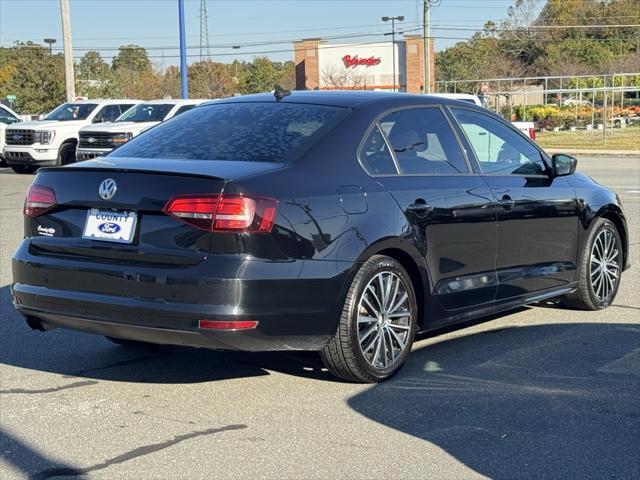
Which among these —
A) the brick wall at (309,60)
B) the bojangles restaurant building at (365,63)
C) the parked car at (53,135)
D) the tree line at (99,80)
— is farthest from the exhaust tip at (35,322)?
the brick wall at (309,60)

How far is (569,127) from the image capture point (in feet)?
167

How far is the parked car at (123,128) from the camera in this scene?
21547 millimetres

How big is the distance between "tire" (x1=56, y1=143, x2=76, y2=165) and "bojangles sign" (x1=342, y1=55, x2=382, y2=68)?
62.8 m

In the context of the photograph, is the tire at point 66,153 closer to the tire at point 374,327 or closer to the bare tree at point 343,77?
the tire at point 374,327

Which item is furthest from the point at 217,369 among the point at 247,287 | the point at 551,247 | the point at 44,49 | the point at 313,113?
the point at 44,49

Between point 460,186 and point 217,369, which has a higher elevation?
point 460,186

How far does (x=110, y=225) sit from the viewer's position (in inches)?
206

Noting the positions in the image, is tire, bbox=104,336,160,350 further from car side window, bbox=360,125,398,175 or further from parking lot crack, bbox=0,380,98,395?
car side window, bbox=360,125,398,175

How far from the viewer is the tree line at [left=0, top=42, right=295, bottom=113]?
168 ft

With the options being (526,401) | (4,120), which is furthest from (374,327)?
(4,120)

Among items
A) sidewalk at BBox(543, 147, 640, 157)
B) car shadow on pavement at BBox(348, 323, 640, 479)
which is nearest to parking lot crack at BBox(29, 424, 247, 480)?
car shadow on pavement at BBox(348, 323, 640, 479)

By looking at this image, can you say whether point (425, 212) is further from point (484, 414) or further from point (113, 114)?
point (113, 114)

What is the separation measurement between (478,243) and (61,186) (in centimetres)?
265

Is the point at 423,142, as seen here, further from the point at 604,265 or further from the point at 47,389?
the point at 47,389
